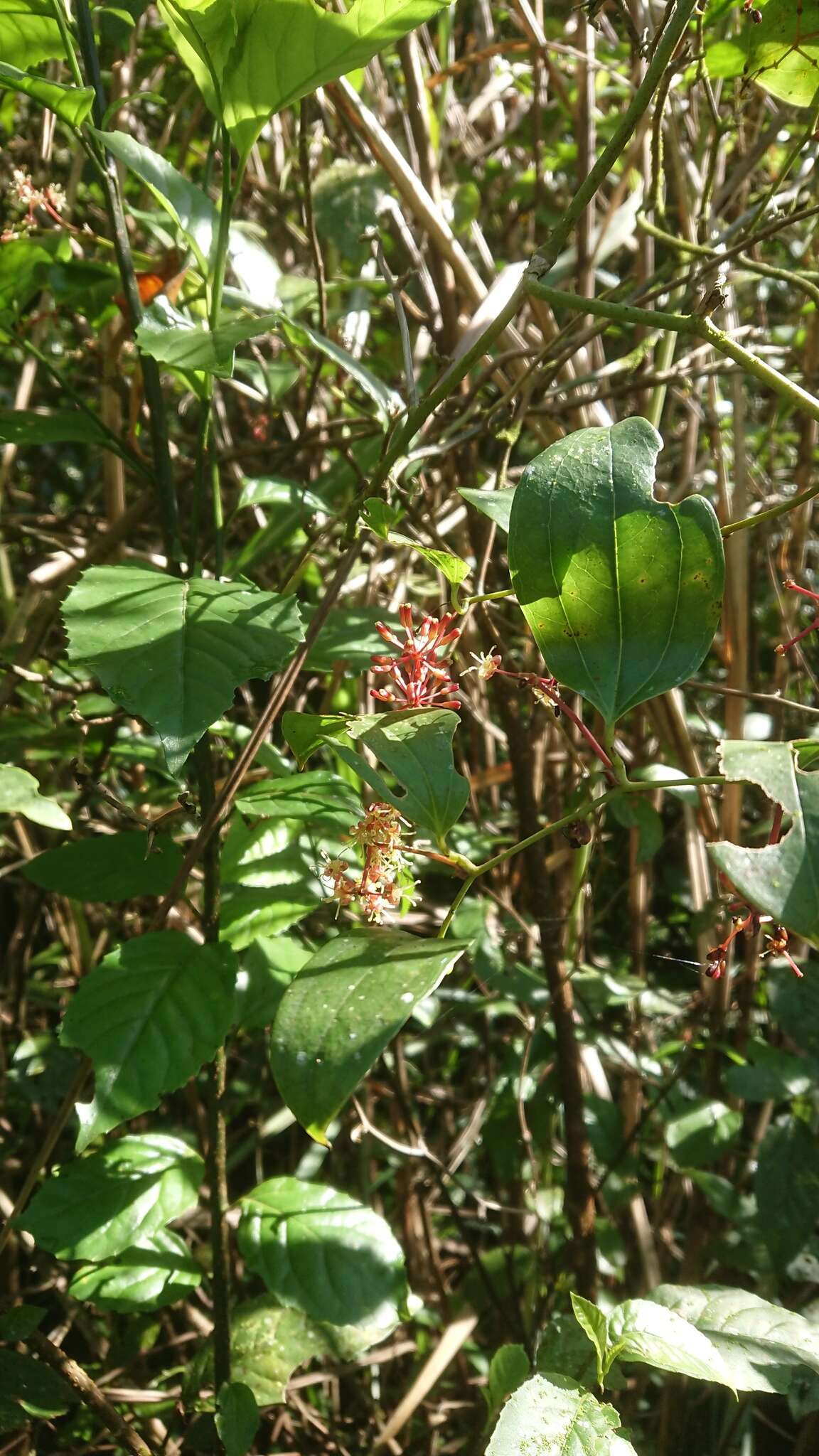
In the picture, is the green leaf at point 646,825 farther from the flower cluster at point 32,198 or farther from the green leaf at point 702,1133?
the flower cluster at point 32,198

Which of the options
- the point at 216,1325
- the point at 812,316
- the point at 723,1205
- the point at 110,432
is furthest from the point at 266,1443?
the point at 812,316

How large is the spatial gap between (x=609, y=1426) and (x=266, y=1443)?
587 mm

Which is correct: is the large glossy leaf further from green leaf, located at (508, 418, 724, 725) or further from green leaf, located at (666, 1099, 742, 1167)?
green leaf, located at (666, 1099, 742, 1167)

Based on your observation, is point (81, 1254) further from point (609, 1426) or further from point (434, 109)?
point (434, 109)

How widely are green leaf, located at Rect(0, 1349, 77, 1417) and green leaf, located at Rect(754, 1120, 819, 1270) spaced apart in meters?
0.62

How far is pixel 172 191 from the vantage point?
2.65 feet

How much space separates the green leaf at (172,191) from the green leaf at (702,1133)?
89cm

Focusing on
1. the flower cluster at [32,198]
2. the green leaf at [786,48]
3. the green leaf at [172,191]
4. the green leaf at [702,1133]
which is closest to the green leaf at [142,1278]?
the green leaf at [702,1133]

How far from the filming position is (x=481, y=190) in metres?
1.56

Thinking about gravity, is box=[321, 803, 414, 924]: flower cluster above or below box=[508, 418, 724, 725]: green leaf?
below

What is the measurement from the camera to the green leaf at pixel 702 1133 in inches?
42.1

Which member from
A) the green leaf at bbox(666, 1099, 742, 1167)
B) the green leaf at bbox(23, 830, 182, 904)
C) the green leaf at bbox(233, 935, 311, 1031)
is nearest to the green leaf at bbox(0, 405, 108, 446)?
the green leaf at bbox(23, 830, 182, 904)

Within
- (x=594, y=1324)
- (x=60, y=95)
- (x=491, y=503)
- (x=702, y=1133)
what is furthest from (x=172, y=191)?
(x=702, y=1133)

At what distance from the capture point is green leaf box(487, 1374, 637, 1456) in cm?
58
